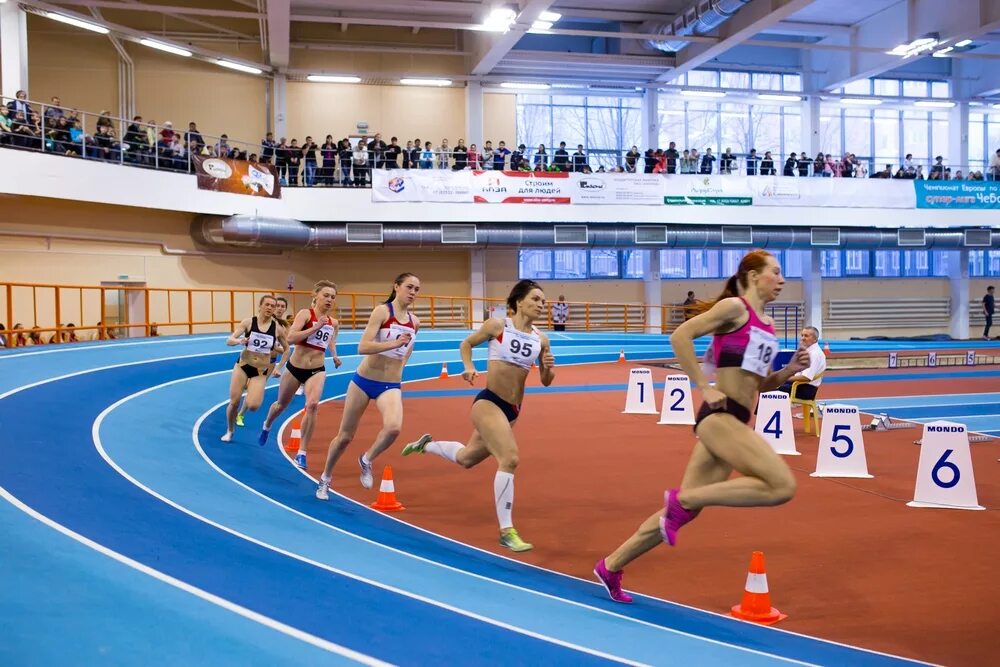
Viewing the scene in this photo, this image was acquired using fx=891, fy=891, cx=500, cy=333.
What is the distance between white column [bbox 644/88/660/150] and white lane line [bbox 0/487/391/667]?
1410 inches

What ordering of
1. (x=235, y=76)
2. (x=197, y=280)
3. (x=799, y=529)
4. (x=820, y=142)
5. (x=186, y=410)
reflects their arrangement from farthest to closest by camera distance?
(x=820, y=142) → (x=235, y=76) → (x=197, y=280) → (x=186, y=410) → (x=799, y=529)

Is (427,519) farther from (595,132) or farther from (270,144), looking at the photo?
(595,132)

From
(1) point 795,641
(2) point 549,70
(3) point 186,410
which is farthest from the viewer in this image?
(2) point 549,70

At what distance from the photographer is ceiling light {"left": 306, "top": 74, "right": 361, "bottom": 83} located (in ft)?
118

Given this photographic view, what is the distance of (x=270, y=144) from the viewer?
31344 mm

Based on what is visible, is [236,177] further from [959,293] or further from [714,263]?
[959,293]

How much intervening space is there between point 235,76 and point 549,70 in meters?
12.9

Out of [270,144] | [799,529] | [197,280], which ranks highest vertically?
[270,144]

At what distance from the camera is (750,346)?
217 inches

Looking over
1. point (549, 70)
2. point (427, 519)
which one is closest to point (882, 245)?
point (549, 70)

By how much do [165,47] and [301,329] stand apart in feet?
82.4

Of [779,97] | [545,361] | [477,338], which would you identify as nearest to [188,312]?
[477,338]

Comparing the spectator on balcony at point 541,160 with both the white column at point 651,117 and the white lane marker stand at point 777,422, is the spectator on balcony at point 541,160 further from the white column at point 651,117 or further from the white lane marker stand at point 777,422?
the white lane marker stand at point 777,422

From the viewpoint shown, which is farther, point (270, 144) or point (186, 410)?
point (270, 144)
